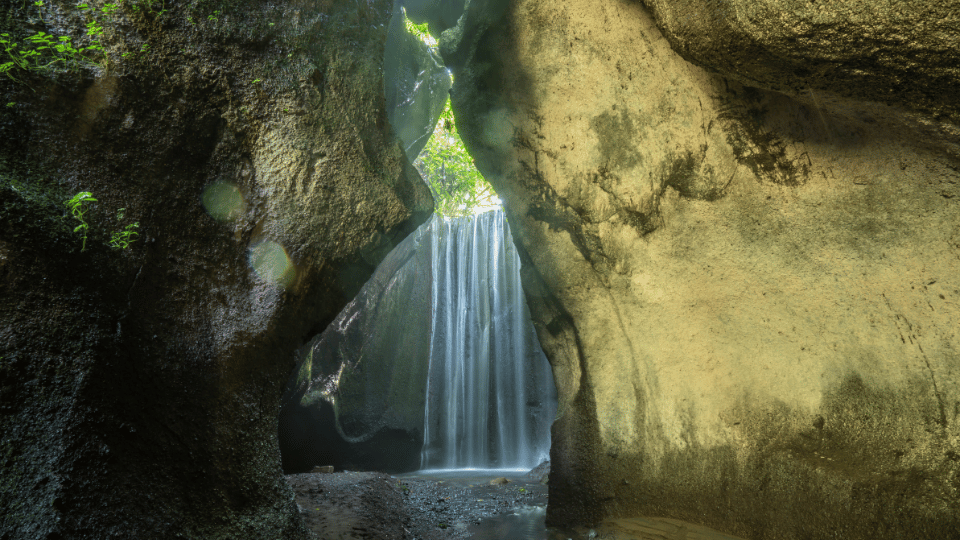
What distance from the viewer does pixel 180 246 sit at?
3312 millimetres

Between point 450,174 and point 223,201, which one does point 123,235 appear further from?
point 450,174

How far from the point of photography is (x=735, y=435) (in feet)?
13.4

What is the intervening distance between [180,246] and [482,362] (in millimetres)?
11309

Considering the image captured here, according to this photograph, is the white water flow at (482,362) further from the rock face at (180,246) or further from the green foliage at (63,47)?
the green foliage at (63,47)

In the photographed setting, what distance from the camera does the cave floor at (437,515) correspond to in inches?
172

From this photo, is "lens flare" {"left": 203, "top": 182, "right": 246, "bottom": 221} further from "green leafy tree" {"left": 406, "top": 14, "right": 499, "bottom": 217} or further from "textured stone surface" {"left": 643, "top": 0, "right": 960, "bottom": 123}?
"green leafy tree" {"left": 406, "top": 14, "right": 499, "bottom": 217}

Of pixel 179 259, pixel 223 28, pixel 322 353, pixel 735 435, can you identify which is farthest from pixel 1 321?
pixel 322 353

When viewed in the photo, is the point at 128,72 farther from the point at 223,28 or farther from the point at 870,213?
the point at 870,213

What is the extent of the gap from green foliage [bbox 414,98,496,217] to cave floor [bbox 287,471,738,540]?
10423 millimetres

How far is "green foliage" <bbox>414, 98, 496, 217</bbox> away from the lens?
52.4ft

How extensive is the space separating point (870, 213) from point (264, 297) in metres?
4.54

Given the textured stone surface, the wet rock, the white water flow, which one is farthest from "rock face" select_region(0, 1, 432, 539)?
the white water flow

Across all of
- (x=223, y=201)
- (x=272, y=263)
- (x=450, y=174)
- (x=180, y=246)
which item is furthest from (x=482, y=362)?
(x=180, y=246)

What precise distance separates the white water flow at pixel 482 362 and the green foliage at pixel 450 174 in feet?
6.12
